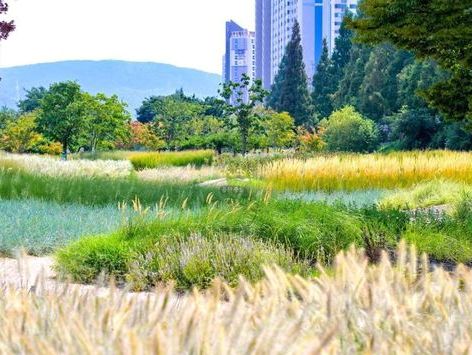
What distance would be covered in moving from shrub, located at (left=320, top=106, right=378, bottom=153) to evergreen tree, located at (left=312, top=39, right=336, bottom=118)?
843 inches

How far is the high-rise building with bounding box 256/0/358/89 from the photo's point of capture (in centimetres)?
17162

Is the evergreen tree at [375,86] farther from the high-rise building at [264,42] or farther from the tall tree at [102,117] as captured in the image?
the high-rise building at [264,42]

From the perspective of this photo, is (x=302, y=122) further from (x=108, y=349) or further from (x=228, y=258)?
(x=108, y=349)

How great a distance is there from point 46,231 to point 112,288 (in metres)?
6.52

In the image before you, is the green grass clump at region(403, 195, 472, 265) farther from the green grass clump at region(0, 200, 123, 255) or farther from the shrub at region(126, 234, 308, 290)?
the green grass clump at region(0, 200, 123, 255)

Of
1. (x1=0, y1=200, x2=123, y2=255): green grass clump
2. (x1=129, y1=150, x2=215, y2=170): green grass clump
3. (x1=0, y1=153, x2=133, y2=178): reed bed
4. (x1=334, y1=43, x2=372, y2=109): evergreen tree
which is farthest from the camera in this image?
(x1=334, y1=43, x2=372, y2=109): evergreen tree

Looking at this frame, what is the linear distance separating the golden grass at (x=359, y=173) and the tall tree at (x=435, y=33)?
15.7ft

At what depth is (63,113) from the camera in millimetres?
35875

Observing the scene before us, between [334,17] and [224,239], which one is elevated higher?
[334,17]

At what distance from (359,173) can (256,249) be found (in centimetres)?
1092

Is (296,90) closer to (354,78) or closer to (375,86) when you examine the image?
(354,78)

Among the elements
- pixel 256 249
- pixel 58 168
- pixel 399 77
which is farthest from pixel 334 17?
pixel 256 249

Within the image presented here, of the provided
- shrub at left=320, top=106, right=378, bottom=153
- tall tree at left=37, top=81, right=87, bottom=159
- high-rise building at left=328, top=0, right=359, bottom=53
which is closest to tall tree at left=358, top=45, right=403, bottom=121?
shrub at left=320, top=106, right=378, bottom=153

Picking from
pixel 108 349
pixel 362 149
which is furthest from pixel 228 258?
pixel 362 149
